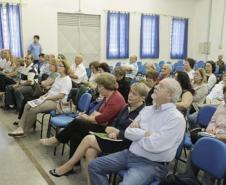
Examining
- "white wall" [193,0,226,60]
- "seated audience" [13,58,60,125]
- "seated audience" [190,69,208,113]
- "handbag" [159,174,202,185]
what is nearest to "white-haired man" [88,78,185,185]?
"handbag" [159,174,202,185]

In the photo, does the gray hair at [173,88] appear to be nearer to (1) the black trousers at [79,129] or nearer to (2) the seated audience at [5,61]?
(1) the black trousers at [79,129]

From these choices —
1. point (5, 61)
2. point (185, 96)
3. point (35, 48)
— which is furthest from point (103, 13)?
point (185, 96)

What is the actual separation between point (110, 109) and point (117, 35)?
778cm

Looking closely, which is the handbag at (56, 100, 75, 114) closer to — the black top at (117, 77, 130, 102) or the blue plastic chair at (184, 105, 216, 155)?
the black top at (117, 77, 130, 102)

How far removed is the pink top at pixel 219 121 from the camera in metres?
2.71

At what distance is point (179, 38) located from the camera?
39.3 feet

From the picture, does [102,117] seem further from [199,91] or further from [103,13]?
[103,13]

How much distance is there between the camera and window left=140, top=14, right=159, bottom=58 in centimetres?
1095

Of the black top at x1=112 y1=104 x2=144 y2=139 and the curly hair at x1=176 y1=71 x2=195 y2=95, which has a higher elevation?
the curly hair at x1=176 y1=71 x2=195 y2=95

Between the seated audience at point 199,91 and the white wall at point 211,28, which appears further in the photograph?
the white wall at point 211,28

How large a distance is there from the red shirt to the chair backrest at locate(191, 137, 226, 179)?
1.05m

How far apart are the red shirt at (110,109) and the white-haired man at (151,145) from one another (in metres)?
0.61

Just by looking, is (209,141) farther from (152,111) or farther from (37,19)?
(37,19)

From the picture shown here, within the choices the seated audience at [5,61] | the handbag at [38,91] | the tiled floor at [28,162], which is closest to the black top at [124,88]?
the tiled floor at [28,162]
